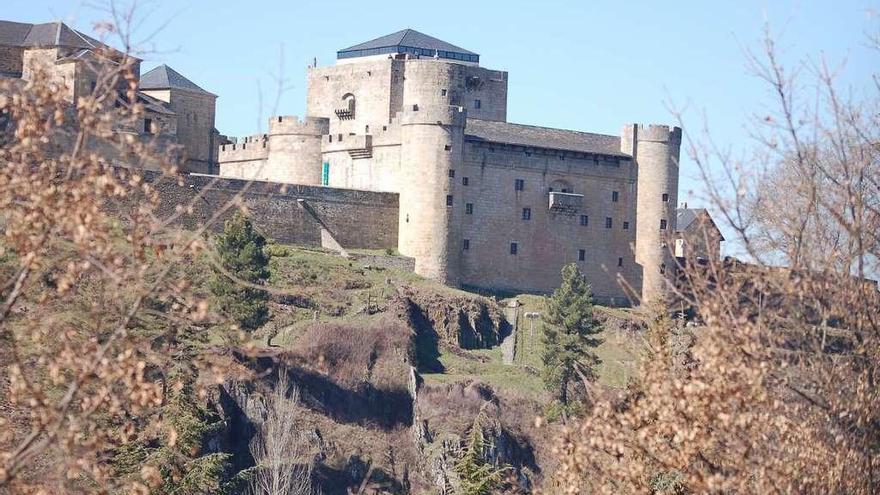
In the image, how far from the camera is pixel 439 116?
4959 centimetres

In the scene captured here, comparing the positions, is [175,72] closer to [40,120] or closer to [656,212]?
[656,212]

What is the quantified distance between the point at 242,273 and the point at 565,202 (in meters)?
14.7

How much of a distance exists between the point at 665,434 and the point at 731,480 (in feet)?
5.10

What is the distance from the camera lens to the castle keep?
49.6 metres

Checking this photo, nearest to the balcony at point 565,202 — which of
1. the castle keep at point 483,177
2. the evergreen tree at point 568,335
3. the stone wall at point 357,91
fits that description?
the castle keep at point 483,177

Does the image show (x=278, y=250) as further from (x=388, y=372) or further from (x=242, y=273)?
(x=242, y=273)

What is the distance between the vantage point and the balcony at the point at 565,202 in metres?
51.5

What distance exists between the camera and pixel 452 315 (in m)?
46.6

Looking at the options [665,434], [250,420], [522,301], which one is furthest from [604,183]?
[665,434]

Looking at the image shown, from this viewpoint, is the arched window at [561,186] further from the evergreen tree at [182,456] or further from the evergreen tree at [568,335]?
the evergreen tree at [182,456]

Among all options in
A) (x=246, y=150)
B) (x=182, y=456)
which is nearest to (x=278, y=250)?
(x=246, y=150)

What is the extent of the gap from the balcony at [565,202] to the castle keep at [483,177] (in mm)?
32

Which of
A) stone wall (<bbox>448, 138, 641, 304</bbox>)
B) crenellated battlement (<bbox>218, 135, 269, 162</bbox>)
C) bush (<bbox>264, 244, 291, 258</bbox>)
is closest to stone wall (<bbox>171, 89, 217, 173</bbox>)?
crenellated battlement (<bbox>218, 135, 269, 162</bbox>)

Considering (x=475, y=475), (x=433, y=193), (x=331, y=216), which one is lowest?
(x=475, y=475)
